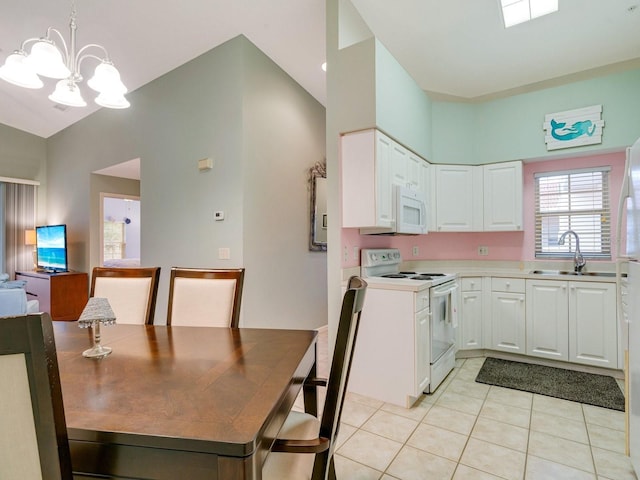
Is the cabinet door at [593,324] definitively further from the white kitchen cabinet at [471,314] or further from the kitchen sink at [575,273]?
the white kitchen cabinet at [471,314]

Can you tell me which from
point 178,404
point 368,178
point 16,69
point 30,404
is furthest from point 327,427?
point 16,69

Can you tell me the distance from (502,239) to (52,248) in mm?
6621

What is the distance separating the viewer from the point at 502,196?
3.56 metres

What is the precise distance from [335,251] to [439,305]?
972mm

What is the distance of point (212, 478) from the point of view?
705mm

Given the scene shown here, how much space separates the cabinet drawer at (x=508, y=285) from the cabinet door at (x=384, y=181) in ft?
4.89

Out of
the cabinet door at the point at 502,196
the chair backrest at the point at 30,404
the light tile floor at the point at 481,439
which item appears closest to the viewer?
the chair backrest at the point at 30,404

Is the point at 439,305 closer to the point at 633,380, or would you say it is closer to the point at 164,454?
the point at 633,380

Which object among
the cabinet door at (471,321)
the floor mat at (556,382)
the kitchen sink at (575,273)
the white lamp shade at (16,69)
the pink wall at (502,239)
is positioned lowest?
the floor mat at (556,382)

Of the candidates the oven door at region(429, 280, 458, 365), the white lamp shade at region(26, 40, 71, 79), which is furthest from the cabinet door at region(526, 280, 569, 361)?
the white lamp shade at region(26, 40, 71, 79)

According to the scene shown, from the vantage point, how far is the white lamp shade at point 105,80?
1.98 metres

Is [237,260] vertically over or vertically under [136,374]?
over

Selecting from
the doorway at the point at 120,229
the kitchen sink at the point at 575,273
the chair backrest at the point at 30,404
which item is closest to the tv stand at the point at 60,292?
the doorway at the point at 120,229

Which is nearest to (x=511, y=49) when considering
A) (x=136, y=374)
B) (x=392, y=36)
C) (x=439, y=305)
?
(x=392, y=36)
